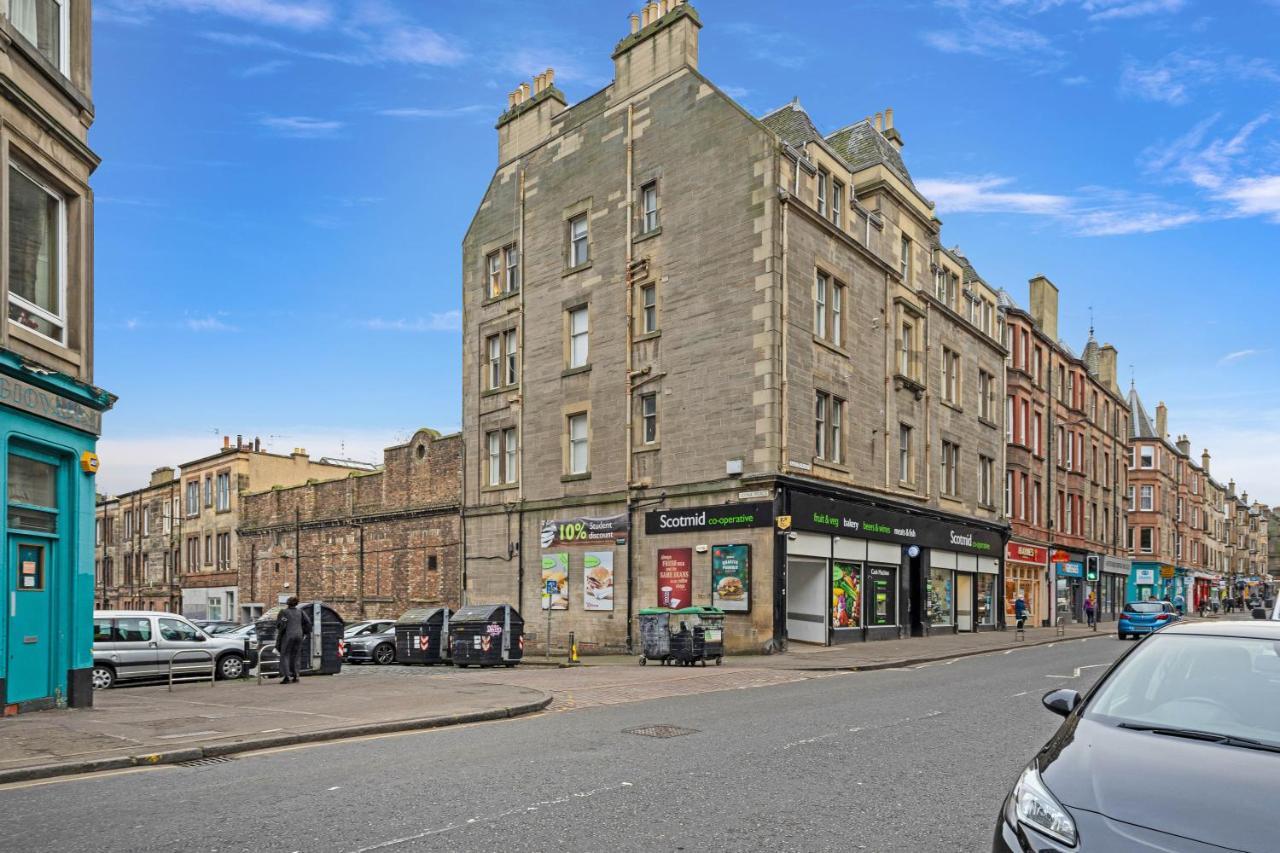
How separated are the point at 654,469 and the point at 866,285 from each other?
30.0 ft

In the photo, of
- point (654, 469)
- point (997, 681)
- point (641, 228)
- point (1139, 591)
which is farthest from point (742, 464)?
point (1139, 591)

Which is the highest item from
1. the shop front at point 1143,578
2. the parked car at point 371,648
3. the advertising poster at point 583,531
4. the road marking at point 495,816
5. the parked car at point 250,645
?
the advertising poster at point 583,531

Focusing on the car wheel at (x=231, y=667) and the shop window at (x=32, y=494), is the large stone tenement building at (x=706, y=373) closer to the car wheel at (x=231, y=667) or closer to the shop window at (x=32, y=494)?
the car wheel at (x=231, y=667)

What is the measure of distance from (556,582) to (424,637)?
16.5 ft

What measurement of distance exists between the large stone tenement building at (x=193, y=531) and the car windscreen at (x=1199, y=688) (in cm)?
4729

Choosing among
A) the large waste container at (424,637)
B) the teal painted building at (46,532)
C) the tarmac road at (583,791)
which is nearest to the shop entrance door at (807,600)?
the large waste container at (424,637)

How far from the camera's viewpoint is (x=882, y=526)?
100 ft

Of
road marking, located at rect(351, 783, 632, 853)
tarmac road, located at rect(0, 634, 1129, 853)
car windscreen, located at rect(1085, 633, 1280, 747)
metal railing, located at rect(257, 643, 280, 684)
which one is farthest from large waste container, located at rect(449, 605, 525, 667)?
car windscreen, located at rect(1085, 633, 1280, 747)

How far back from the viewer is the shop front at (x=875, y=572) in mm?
27469

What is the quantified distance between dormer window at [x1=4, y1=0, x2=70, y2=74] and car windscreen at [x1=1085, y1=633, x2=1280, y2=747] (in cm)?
1505

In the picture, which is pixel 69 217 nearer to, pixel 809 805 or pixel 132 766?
pixel 132 766

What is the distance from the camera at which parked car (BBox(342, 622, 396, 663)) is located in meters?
29.6

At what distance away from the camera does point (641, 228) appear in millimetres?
30062

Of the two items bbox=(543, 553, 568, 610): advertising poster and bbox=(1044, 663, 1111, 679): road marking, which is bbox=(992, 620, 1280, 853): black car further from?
bbox=(543, 553, 568, 610): advertising poster
